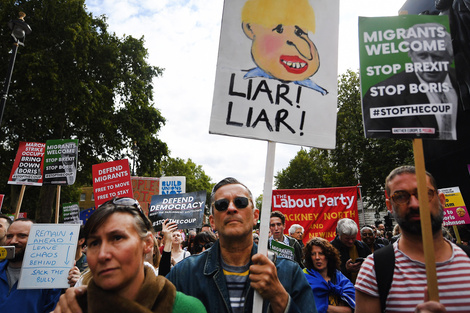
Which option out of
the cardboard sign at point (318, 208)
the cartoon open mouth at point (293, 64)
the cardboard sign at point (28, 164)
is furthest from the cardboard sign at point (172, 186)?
the cartoon open mouth at point (293, 64)

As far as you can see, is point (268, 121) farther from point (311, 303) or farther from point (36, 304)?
point (36, 304)

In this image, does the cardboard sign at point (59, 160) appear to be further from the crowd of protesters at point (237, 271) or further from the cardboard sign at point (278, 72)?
the cardboard sign at point (278, 72)

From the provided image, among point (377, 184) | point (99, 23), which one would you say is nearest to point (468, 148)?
point (377, 184)

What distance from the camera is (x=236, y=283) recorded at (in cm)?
214

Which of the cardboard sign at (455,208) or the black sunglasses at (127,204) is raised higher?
the cardboard sign at (455,208)

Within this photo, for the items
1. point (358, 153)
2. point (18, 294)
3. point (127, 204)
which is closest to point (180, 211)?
point (18, 294)

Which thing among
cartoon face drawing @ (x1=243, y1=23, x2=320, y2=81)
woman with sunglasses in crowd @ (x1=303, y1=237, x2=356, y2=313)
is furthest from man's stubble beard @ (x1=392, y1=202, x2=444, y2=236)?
woman with sunglasses in crowd @ (x1=303, y1=237, x2=356, y2=313)

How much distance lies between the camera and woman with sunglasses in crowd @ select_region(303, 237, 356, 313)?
3570 mm

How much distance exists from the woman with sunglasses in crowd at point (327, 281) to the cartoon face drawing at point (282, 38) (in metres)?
2.24

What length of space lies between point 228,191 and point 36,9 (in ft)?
61.8

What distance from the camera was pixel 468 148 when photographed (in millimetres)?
14656

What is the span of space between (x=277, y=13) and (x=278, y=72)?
0.47 m

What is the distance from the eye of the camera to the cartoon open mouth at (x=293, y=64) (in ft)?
7.73

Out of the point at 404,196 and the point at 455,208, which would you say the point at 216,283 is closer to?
the point at 404,196
